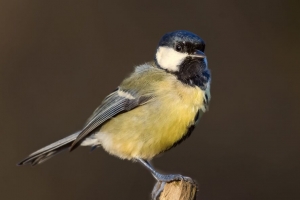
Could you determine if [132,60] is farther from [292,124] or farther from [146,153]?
[146,153]

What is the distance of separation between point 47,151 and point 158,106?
19.7 inches

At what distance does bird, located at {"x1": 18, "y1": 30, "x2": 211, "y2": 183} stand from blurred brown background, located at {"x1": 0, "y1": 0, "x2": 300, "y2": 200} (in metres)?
0.86

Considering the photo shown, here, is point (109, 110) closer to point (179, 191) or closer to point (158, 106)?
point (158, 106)

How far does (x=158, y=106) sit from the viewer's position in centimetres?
168

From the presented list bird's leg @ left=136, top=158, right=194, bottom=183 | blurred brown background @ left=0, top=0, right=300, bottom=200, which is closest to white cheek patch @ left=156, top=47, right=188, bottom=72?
bird's leg @ left=136, top=158, right=194, bottom=183

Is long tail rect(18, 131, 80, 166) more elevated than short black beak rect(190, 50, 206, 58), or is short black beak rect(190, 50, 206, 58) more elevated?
short black beak rect(190, 50, 206, 58)

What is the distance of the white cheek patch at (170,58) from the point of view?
1.73 metres

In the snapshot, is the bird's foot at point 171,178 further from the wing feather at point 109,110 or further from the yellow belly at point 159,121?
the wing feather at point 109,110

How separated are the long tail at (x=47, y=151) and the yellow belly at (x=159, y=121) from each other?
22 centimetres

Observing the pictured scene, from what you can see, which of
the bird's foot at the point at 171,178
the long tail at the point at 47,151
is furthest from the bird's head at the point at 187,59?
the long tail at the point at 47,151

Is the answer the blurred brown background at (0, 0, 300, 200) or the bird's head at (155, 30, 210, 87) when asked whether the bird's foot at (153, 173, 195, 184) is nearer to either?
the bird's head at (155, 30, 210, 87)

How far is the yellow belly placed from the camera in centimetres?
165

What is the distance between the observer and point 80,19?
2908mm

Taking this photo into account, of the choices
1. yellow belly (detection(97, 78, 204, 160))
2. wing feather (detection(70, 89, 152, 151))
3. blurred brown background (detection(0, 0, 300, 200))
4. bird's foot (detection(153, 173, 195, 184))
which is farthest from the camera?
blurred brown background (detection(0, 0, 300, 200))
